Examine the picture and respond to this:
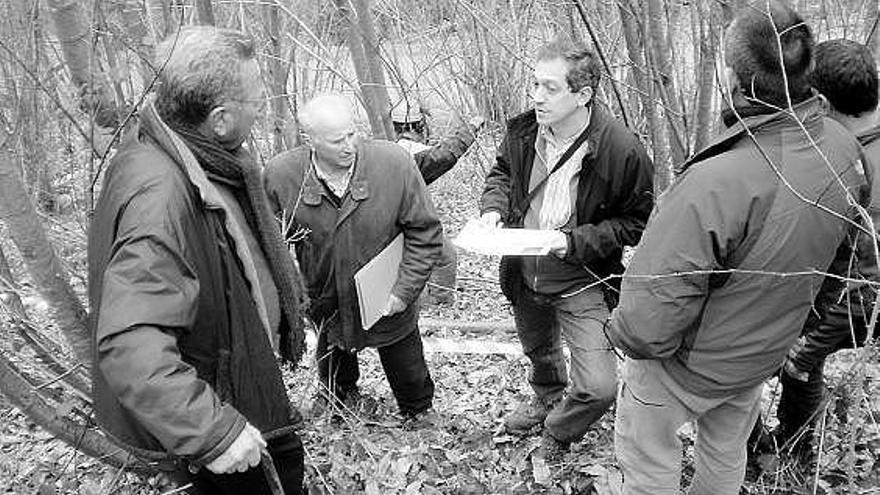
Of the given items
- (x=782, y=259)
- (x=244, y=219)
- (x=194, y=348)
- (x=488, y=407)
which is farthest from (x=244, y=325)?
(x=488, y=407)

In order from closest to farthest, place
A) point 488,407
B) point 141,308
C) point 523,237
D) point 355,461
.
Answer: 1. point 141,308
2. point 523,237
3. point 355,461
4. point 488,407

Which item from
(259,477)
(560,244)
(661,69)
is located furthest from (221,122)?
(661,69)

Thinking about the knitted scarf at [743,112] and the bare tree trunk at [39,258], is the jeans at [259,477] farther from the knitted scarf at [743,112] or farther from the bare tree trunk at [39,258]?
the knitted scarf at [743,112]

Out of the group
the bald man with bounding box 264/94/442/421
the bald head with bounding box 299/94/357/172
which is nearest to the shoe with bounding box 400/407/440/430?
Answer: the bald man with bounding box 264/94/442/421

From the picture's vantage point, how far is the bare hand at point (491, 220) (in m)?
3.56

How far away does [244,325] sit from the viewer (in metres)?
2.37

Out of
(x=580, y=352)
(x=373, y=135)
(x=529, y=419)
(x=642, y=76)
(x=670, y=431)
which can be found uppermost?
(x=642, y=76)

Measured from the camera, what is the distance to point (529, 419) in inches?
158

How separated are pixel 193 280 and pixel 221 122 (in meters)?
0.52

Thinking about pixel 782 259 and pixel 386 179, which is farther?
pixel 386 179

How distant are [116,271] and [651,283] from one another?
1.57 metres

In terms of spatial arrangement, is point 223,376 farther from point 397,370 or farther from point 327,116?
point 397,370

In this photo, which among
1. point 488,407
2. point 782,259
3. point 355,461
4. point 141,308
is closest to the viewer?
point 141,308

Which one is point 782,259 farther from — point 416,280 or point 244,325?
point 416,280
